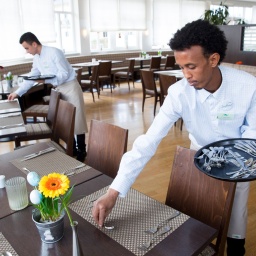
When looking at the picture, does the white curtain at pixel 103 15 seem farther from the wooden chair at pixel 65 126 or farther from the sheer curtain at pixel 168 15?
the wooden chair at pixel 65 126

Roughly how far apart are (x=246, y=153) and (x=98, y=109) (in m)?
4.86

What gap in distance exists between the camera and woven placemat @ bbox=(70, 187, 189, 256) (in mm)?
966

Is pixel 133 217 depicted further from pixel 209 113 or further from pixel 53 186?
pixel 209 113

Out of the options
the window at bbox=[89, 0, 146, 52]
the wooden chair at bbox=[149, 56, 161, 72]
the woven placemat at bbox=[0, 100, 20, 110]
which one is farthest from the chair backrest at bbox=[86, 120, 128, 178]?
the window at bbox=[89, 0, 146, 52]

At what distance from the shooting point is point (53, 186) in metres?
0.88

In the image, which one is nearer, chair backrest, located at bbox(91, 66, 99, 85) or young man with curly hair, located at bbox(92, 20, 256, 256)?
young man with curly hair, located at bbox(92, 20, 256, 256)

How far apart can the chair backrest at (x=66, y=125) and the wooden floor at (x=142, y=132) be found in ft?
2.65

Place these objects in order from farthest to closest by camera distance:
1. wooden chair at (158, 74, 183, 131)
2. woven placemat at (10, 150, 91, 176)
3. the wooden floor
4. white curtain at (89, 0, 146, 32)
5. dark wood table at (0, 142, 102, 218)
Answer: white curtain at (89, 0, 146, 32) → wooden chair at (158, 74, 183, 131) → the wooden floor → woven placemat at (10, 150, 91, 176) → dark wood table at (0, 142, 102, 218)

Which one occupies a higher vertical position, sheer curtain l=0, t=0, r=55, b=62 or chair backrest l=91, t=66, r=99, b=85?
sheer curtain l=0, t=0, r=55, b=62

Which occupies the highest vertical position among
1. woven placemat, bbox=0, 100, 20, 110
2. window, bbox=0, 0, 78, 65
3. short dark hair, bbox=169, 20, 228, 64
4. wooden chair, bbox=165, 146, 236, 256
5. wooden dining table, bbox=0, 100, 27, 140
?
window, bbox=0, 0, 78, 65

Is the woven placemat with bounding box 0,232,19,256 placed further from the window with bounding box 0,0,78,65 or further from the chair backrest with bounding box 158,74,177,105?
the window with bounding box 0,0,78,65

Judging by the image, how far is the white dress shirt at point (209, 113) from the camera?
1207 mm

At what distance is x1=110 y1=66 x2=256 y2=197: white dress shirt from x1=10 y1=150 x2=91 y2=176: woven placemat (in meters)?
0.40

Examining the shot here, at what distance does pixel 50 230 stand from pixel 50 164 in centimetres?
64
